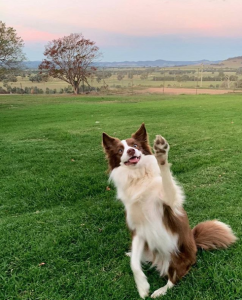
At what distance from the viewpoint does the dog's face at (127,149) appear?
2699 mm

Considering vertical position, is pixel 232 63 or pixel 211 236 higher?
pixel 232 63

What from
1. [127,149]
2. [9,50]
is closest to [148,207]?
[127,149]

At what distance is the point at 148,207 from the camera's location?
257 centimetres

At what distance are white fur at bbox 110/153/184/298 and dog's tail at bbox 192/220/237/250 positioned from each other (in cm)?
52

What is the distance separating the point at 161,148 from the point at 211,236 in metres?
→ 1.33

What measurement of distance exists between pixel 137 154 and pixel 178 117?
10.2 metres

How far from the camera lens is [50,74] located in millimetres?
29719

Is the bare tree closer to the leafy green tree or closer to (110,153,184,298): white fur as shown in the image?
the leafy green tree

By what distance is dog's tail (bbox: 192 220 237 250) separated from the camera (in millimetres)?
2973

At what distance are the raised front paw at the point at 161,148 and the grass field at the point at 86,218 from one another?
3.99 feet

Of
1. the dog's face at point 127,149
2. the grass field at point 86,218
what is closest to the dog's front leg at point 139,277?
the grass field at point 86,218

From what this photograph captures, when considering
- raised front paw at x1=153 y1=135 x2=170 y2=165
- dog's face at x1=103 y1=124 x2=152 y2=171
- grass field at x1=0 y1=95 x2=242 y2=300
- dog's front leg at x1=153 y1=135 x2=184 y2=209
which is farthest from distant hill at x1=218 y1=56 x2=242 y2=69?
raised front paw at x1=153 y1=135 x2=170 y2=165

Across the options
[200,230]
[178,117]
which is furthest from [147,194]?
[178,117]

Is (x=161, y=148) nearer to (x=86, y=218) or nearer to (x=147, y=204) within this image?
(x=147, y=204)
